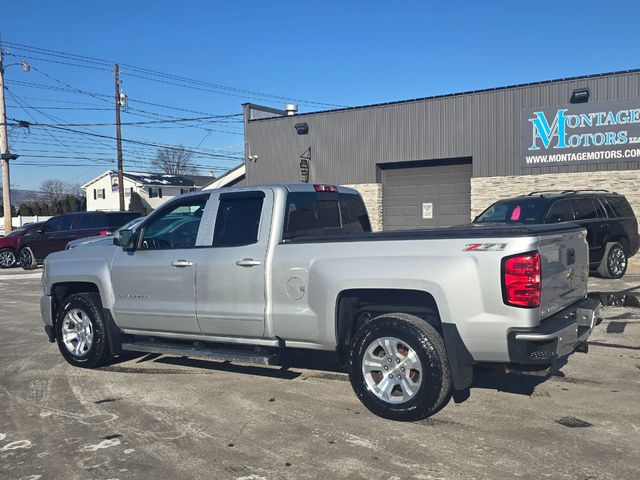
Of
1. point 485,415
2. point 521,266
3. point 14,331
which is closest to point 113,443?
point 485,415

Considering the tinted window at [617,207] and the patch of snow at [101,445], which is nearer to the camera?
the patch of snow at [101,445]

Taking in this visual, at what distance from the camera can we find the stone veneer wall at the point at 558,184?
17.4 meters

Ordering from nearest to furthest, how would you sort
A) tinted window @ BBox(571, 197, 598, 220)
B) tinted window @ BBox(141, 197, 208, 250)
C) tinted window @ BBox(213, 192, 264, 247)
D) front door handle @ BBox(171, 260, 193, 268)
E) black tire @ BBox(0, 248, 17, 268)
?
tinted window @ BBox(213, 192, 264, 247)
front door handle @ BBox(171, 260, 193, 268)
tinted window @ BBox(141, 197, 208, 250)
tinted window @ BBox(571, 197, 598, 220)
black tire @ BBox(0, 248, 17, 268)

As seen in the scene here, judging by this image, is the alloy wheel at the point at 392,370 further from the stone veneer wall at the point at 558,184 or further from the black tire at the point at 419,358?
the stone veneer wall at the point at 558,184

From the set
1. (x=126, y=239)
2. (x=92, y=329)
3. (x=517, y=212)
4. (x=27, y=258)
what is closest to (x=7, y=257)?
(x=27, y=258)

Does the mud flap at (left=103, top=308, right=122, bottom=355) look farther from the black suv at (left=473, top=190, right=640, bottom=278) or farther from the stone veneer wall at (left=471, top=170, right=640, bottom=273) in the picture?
the stone veneer wall at (left=471, top=170, right=640, bottom=273)

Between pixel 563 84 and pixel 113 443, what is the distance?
1749 cm

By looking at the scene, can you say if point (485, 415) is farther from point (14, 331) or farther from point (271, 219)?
point (14, 331)

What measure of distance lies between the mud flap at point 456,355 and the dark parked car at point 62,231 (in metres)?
16.4

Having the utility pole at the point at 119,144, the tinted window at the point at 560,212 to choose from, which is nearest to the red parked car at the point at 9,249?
the utility pole at the point at 119,144

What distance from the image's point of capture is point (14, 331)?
30.2ft

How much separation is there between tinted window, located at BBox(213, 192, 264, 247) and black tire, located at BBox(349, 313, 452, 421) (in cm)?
145

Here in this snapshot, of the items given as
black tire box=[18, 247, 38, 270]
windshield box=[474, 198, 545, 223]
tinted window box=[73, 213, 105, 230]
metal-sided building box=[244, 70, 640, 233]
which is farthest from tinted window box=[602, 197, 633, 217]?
black tire box=[18, 247, 38, 270]

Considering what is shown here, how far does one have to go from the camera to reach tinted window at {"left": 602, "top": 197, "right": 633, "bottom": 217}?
41.0 ft
